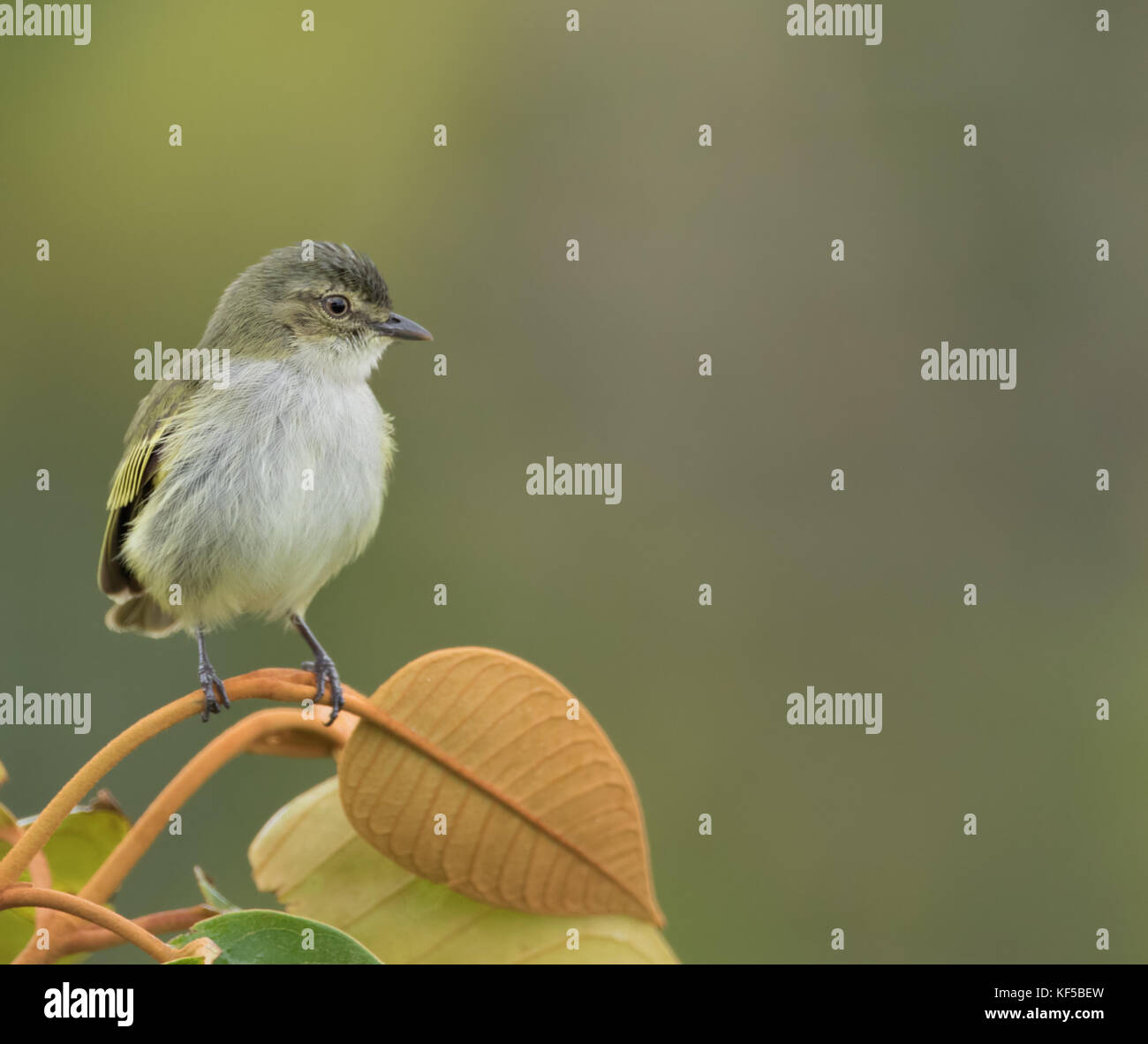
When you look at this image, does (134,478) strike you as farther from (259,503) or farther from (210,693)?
(210,693)

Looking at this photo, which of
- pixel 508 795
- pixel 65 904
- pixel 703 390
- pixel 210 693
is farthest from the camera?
pixel 703 390

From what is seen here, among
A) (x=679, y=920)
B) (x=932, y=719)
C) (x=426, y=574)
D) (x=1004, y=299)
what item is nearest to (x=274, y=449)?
(x=426, y=574)

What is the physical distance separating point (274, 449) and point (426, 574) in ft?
12.0

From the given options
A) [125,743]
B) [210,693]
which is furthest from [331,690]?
[125,743]

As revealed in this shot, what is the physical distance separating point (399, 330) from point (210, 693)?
190cm

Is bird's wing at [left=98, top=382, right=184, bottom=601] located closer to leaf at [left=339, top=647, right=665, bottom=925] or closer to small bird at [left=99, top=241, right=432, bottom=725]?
small bird at [left=99, top=241, right=432, bottom=725]

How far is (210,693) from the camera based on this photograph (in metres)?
2.22

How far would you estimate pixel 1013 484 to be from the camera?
24.8ft

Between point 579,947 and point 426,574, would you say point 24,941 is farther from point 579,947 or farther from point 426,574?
point 426,574

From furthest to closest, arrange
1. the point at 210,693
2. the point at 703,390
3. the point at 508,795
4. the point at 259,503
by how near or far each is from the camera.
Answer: the point at 703,390, the point at 259,503, the point at 508,795, the point at 210,693

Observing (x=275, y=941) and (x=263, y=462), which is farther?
(x=263, y=462)

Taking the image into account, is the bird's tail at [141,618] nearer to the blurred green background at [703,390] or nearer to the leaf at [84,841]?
the leaf at [84,841]

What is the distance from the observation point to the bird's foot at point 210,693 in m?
2.17

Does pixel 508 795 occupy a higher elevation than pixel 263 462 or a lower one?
lower
